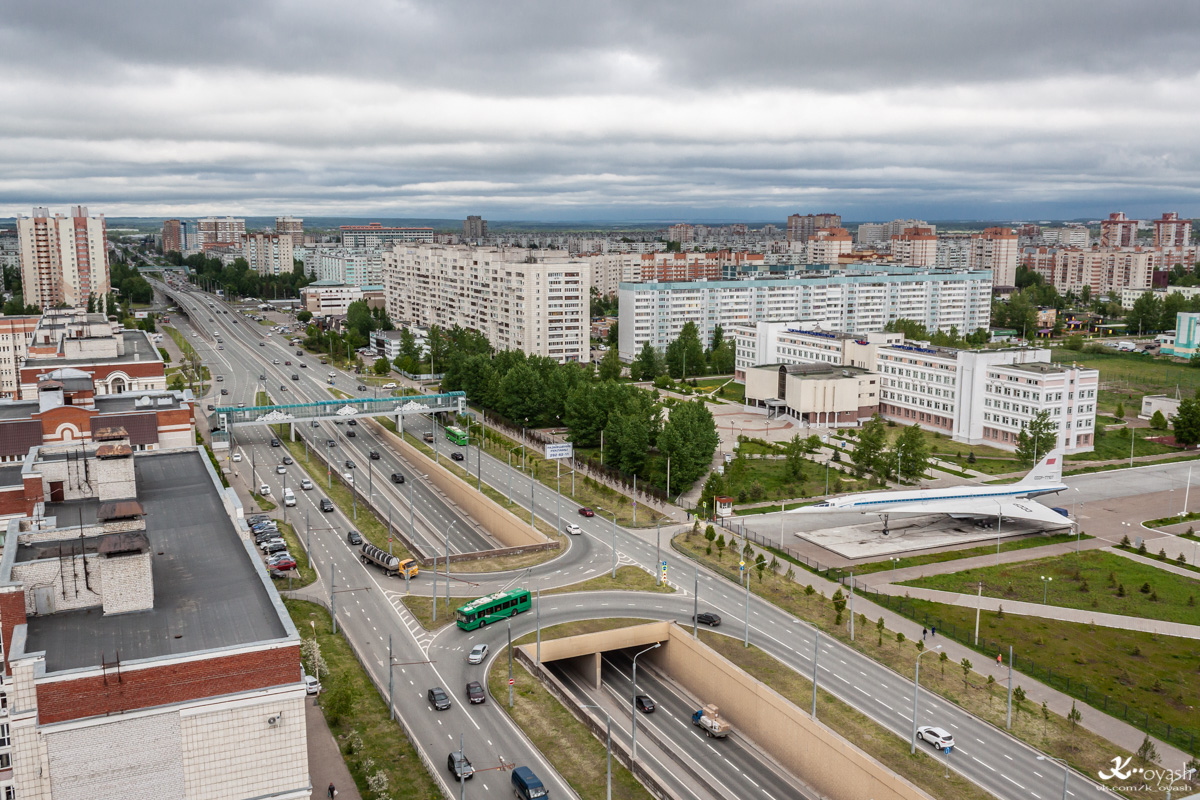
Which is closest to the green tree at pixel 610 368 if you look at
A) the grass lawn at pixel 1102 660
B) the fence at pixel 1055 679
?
the fence at pixel 1055 679

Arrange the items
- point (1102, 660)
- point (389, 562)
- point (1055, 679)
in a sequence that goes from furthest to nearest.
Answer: point (389, 562), point (1102, 660), point (1055, 679)

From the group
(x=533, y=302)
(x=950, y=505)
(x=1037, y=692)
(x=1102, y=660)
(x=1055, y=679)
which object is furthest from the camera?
(x=533, y=302)

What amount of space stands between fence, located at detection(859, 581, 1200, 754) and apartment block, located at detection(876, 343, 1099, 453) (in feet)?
177

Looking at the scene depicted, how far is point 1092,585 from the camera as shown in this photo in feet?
231

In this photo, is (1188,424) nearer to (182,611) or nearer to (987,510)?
(987,510)

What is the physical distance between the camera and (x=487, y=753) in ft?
154

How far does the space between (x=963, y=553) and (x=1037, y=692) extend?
24.3 metres

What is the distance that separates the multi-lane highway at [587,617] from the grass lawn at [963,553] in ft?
42.0

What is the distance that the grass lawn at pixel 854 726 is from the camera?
145 ft

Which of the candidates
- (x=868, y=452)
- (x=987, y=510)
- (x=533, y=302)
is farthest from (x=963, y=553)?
(x=533, y=302)

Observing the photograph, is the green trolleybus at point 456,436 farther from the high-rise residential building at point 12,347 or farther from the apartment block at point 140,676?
the apartment block at point 140,676

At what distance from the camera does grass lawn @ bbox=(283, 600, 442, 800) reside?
4391 centimetres

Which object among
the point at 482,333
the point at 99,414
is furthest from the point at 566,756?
the point at 482,333

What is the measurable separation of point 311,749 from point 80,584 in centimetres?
1489
